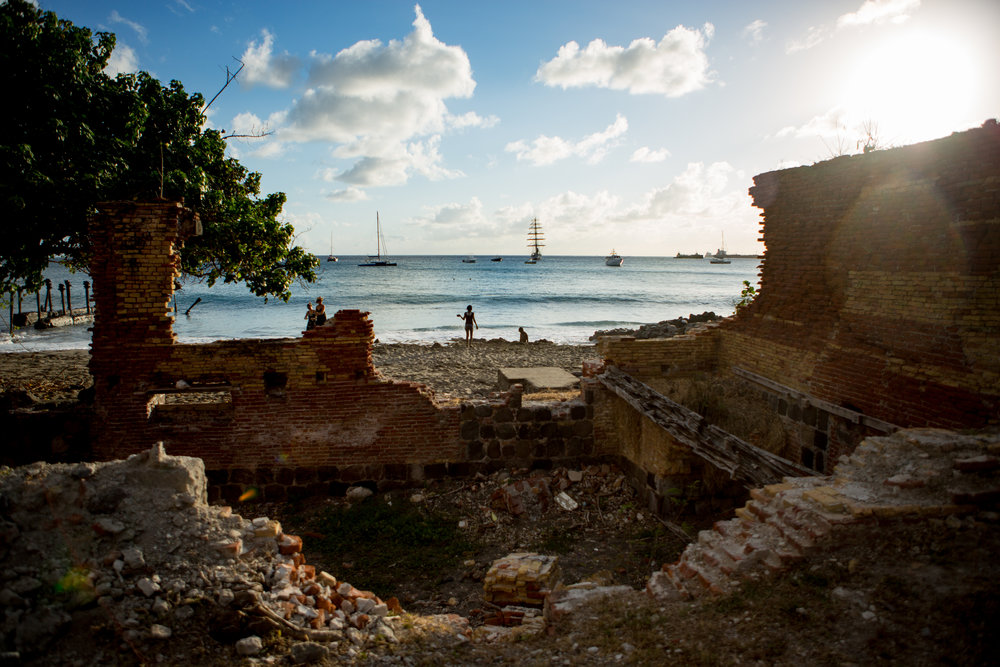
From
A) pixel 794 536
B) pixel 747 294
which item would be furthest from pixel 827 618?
pixel 747 294

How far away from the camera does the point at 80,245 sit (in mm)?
11891

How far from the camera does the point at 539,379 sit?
12.8m

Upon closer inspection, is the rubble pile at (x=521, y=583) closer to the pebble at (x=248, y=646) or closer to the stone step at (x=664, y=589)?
the stone step at (x=664, y=589)

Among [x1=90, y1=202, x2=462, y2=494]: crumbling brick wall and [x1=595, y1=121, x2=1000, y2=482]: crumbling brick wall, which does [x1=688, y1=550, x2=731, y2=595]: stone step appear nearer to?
[x1=595, y1=121, x2=1000, y2=482]: crumbling brick wall

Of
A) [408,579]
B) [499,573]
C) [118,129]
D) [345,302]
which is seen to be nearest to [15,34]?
[118,129]

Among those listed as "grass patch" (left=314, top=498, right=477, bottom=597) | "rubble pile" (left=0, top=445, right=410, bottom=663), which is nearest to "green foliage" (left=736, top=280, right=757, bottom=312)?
"grass patch" (left=314, top=498, right=477, bottom=597)

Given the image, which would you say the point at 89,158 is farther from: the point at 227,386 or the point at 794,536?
the point at 794,536

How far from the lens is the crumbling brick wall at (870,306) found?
A: 21.0 feet

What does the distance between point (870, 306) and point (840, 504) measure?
14.7ft

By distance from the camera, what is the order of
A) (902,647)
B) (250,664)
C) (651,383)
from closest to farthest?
(902,647), (250,664), (651,383)

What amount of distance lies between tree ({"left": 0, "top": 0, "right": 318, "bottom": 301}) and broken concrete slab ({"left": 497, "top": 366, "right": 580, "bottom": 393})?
242 inches

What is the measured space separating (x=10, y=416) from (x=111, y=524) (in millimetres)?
5971

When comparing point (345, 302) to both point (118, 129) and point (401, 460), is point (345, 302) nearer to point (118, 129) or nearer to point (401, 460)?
point (118, 129)

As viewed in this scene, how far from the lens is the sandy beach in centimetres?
1586
